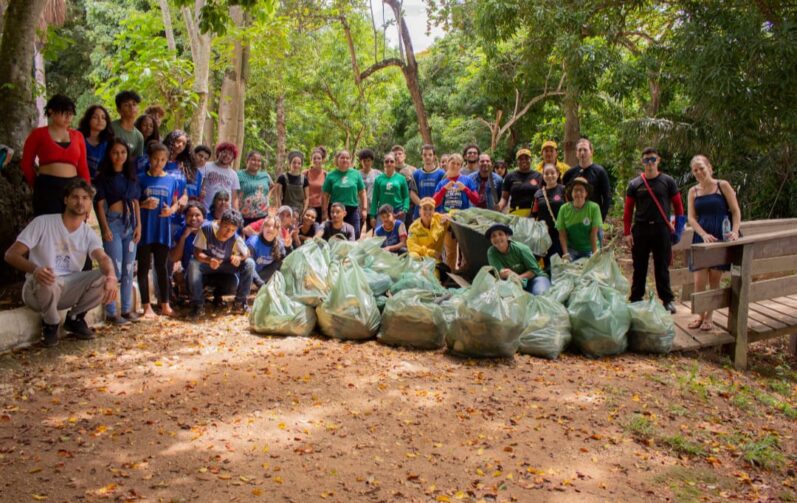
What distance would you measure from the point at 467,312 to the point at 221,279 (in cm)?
258

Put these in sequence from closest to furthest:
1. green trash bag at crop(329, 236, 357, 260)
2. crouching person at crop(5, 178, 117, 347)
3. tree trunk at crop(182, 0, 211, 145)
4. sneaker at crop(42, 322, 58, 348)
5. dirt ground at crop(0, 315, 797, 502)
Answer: dirt ground at crop(0, 315, 797, 502), crouching person at crop(5, 178, 117, 347), sneaker at crop(42, 322, 58, 348), green trash bag at crop(329, 236, 357, 260), tree trunk at crop(182, 0, 211, 145)

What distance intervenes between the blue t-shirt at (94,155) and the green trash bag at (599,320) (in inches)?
163

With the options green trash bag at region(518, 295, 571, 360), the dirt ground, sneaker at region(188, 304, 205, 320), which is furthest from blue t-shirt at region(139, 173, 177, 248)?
green trash bag at region(518, 295, 571, 360)

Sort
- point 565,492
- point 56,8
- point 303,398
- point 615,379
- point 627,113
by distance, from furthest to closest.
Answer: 1. point 627,113
2. point 56,8
3. point 615,379
4. point 303,398
5. point 565,492

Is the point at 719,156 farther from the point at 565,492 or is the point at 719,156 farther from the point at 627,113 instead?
the point at 565,492

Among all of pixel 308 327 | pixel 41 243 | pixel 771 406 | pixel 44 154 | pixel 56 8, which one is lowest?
pixel 771 406

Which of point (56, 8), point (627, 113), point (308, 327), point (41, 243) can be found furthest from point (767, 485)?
point (627, 113)

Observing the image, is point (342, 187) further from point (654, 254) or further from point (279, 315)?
point (654, 254)

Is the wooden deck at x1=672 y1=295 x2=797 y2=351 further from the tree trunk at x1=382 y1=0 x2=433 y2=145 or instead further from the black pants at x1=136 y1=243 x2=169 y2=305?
the tree trunk at x1=382 y1=0 x2=433 y2=145

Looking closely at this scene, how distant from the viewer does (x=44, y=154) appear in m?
4.92

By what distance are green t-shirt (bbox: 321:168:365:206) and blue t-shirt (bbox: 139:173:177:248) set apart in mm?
2200

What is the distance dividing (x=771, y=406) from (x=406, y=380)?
2850mm

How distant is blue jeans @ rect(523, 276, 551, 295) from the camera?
6.13 meters

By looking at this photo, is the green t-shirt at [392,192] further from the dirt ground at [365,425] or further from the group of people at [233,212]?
the dirt ground at [365,425]
